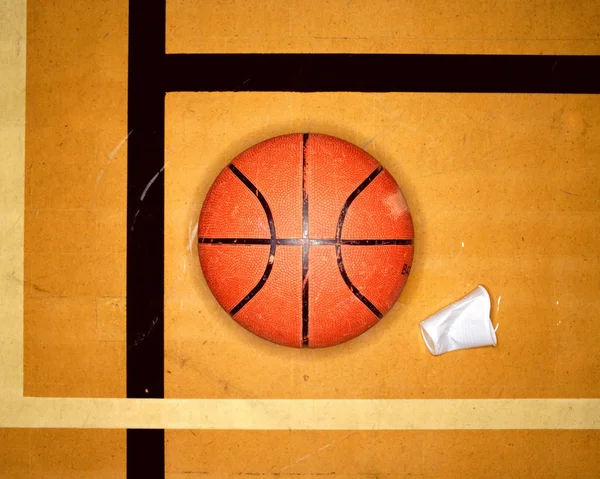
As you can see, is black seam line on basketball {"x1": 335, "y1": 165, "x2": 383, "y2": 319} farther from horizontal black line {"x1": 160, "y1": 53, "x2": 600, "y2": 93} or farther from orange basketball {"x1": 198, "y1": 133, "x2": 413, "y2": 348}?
horizontal black line {"x1": 160, "y1": 53, "x2": 600, "y2": 93}

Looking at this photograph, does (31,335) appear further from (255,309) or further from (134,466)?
(255,309)

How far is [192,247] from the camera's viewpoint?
97.7 inches

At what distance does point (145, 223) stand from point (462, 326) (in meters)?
1.88

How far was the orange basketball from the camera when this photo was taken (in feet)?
6.57

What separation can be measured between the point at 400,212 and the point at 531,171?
95 cm

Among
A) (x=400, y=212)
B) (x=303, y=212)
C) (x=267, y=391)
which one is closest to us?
(x=303, y=212)

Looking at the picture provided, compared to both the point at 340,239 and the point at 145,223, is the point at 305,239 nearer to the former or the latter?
the point at 340,239

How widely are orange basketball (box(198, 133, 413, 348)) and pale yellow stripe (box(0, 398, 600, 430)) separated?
1.89ft

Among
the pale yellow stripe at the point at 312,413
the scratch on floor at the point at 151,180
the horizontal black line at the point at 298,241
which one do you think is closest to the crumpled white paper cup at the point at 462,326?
the pale yellow stripe at the point at 312,413

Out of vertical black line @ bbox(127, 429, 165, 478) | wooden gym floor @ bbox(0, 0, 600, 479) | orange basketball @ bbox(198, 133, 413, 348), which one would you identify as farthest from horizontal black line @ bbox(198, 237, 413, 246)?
vertical black line @ bbox(127, 429, 165, 478)

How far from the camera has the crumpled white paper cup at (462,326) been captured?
2436 mm

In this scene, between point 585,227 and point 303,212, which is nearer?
point 303,212

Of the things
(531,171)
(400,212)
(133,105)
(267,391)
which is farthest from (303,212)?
(531,171)

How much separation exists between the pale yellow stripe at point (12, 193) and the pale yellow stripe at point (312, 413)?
0.37m
